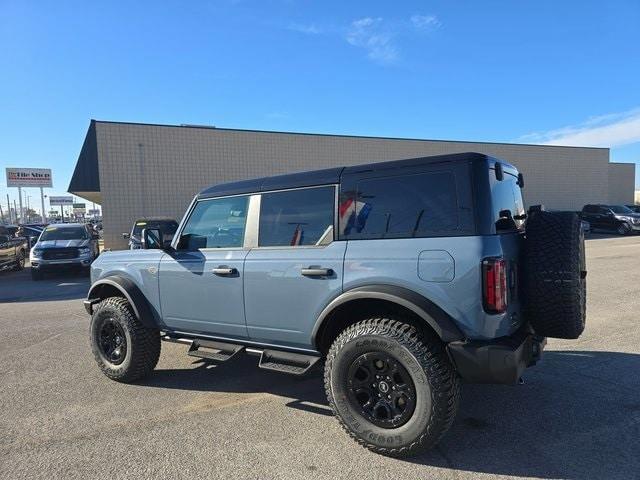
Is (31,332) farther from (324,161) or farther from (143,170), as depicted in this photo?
(324,161)

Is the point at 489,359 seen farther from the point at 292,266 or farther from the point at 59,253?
the point at 59,253

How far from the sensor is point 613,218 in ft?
89.1

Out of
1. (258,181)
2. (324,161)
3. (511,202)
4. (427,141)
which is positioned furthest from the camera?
(427,141)

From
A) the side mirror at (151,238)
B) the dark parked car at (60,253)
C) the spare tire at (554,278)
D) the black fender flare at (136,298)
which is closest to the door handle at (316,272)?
the spare tire at (554,278)

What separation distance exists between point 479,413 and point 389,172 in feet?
6.89

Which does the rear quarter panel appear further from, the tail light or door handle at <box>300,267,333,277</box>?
door handle at <box>300,267,333,277</box>

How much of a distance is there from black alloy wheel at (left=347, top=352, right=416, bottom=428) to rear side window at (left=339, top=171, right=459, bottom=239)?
90cm

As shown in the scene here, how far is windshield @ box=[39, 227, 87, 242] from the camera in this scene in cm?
1580

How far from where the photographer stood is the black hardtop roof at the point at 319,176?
3352 millimetres

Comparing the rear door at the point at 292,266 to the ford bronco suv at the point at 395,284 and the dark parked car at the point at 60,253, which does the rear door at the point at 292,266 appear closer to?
the ford bronco suv at the point at 395,284

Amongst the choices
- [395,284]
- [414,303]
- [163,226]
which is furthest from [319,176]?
[163,226]

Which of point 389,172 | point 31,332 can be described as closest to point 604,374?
point 389,172

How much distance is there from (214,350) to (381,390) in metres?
1.85

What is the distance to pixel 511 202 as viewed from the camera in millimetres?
3875
